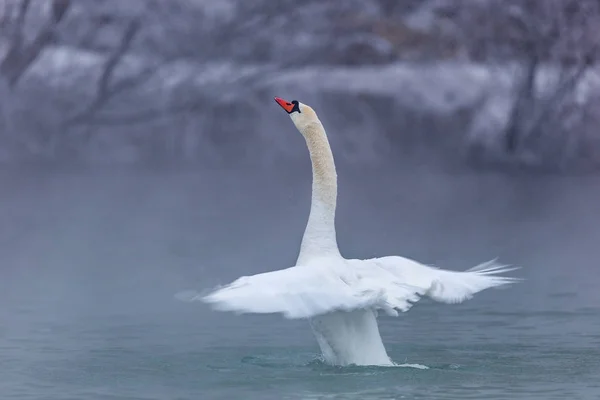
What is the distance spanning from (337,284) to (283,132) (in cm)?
2260

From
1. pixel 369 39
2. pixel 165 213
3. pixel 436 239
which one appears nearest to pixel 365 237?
pixel 436 239

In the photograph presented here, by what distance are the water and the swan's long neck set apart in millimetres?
773

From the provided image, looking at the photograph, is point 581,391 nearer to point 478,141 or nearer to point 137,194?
point 137,194

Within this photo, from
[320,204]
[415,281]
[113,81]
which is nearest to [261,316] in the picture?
[320,204]

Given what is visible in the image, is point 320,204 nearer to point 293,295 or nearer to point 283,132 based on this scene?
point 293,295

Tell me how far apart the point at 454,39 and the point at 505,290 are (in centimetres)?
1940

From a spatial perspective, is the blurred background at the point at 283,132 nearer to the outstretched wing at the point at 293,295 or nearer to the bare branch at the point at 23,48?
the bare branch at the point at 23,48

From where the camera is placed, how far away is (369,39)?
31.9 meters

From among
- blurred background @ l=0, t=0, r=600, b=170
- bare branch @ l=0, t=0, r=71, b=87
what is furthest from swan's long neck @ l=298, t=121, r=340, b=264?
bare branch @ l=0, t=0, r=71, b=87

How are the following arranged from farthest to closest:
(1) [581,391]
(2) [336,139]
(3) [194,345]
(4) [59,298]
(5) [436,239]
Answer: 1. (2) [336,139]
2. (5) [436,239]
3. (4) [59,298]
4. (3) [194,345]
5. (1) [581,391]

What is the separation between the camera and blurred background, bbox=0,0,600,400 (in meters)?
Result: 17.7

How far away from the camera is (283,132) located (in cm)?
3025

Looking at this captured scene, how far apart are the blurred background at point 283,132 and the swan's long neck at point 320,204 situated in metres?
5.19

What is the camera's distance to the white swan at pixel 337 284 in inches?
290
